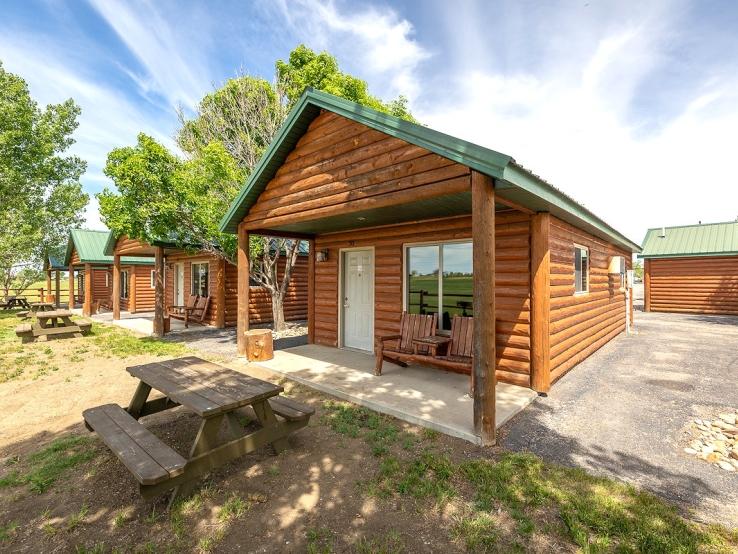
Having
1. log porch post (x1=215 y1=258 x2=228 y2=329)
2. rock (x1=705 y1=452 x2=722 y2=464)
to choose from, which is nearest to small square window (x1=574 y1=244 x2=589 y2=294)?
rock (x1=705 y1=452 x2=722 y2=464)

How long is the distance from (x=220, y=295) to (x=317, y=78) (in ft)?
32.9

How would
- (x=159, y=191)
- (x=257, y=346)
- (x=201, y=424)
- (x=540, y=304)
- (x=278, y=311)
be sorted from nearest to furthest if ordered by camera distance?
(x=201, y=424)
(x=540, y=304)
(x=257, y=346)
(x=159, y=191)
(x=278, y=311)

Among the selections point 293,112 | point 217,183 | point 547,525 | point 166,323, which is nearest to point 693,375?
point 547,525

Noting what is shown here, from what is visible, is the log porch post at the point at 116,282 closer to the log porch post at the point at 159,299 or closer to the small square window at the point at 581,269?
the log porch post at the point at 159,299

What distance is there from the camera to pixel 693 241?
56.1 ft

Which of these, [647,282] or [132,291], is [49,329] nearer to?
[132,291]

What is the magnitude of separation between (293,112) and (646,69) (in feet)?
31.1

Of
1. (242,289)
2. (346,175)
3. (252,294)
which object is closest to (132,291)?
(252,294)

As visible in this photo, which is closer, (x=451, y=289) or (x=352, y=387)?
(x=352, y=387)

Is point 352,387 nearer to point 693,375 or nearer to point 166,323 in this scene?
point 693,375

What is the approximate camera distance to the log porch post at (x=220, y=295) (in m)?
12.4

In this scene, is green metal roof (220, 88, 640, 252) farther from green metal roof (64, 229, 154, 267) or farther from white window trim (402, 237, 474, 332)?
green metal roof (64, 229, 154, 267)

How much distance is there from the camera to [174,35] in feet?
28.8

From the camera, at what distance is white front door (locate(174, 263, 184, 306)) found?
49.8 feet
